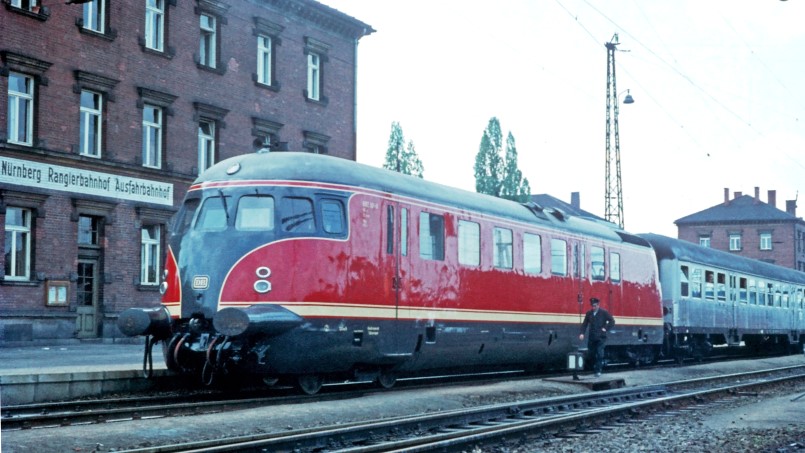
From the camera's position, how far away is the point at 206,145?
3075 cm

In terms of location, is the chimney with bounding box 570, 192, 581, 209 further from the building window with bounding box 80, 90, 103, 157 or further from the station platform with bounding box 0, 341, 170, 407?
the station platform with bounding box 0, 341, 170, 407

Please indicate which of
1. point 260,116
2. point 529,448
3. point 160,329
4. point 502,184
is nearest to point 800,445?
point 529,448

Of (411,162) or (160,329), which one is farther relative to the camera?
(411,162)

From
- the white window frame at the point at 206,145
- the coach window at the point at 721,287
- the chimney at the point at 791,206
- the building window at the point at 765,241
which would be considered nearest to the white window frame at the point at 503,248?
the coach window at the point at 721,287

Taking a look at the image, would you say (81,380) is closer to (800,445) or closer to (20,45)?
(800,445)

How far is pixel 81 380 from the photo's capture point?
45.6ft

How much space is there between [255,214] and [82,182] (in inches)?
553

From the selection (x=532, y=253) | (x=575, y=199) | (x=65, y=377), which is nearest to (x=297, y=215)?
(x=65, y=377)

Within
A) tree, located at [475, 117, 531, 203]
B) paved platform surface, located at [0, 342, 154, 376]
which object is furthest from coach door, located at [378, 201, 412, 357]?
tree, located at [475, 117, 531, 203]

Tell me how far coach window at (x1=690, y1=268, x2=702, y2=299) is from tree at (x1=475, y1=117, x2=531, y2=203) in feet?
161

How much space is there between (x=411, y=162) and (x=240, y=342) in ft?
227

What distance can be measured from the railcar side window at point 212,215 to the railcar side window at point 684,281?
1588 cm

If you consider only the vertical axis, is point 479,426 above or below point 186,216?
below

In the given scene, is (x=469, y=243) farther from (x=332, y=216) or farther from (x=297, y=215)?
(x=297, y=215)
